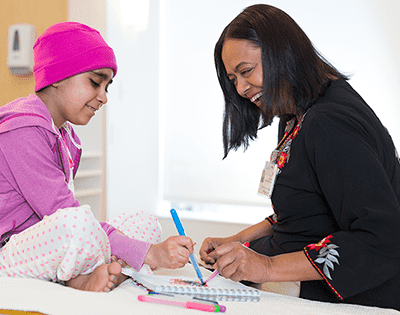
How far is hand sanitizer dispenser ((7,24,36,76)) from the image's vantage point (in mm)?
2809

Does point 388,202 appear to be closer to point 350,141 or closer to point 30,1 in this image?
point 350,141

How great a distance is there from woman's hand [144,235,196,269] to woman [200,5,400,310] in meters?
0.08

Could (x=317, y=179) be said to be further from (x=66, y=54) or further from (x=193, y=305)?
(x=66, y=54)

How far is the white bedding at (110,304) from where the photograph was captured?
32.1 inches

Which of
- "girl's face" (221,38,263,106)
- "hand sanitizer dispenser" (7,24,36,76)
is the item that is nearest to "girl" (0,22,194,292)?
"girl's face" (221,38,263,106)

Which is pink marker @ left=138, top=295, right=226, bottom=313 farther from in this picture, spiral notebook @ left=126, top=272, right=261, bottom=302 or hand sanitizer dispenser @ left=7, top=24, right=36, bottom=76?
hand sanitizer dispenser @ left=7, top=24, right=36, bottom=76

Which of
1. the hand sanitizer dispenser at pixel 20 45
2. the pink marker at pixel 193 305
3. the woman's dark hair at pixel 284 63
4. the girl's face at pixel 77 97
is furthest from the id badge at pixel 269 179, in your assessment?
the hand sanitizer dispenser at pixel 20 45

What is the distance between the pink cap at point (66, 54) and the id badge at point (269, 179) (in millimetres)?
628

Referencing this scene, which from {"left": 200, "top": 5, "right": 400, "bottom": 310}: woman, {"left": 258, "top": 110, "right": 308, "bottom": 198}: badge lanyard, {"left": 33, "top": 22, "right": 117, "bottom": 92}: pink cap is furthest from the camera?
{"left": 33, "top": 22, "right": 117, "bottom": 92}: pink cap

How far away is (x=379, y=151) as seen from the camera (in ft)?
3.26

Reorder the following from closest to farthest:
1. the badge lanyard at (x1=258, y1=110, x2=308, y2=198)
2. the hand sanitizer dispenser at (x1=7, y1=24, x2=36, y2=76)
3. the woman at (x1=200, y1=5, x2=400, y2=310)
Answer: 1. the woman at (x1=200, y1=5, x2=400, y2=310)
2. the badge lanyard at (x1=258, y1=110, x2=308, y2=198)
3. the hand sanitizer dispenser at (x1=7, y1=24, x2=36, y2=76)

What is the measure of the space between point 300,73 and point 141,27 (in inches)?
84.8

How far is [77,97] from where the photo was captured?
1342mm

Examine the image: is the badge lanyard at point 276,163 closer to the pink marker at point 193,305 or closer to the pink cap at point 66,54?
the pink marker at point 193,305
